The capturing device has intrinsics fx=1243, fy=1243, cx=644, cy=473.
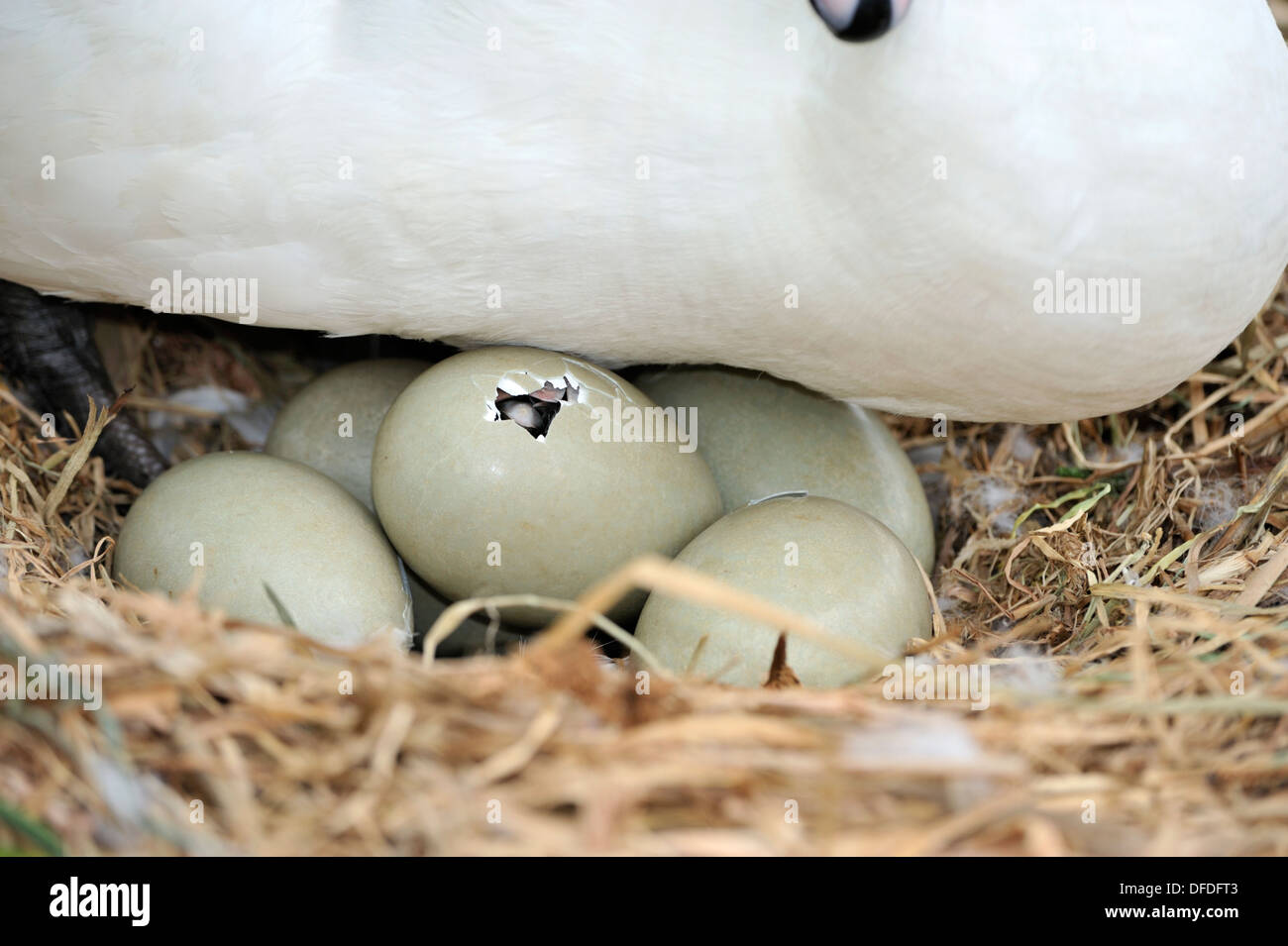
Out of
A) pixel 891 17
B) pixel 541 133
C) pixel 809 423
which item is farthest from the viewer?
pixel 809 423

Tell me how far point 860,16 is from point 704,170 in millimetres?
180

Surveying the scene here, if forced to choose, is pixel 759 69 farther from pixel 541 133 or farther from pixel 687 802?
pixel 687 802

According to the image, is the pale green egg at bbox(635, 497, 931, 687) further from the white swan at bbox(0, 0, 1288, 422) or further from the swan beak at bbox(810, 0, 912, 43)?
the swan beak at bbox(810, 0, 912, 43)

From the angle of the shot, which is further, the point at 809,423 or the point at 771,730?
the point at 809,423

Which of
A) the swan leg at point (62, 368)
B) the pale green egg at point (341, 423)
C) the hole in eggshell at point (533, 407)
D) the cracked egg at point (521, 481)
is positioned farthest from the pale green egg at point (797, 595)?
the swan leg at point (62, 368)

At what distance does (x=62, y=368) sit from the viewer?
4.61 feet

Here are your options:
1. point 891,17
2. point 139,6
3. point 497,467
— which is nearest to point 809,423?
point 497,467

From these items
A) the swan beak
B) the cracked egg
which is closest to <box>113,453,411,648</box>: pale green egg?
the cracked egg

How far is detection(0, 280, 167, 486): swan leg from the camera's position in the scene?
138 cm

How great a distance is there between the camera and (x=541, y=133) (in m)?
0.99

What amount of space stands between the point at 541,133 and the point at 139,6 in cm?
34

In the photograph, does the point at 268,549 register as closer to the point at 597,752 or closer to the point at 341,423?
the point at 341,423
